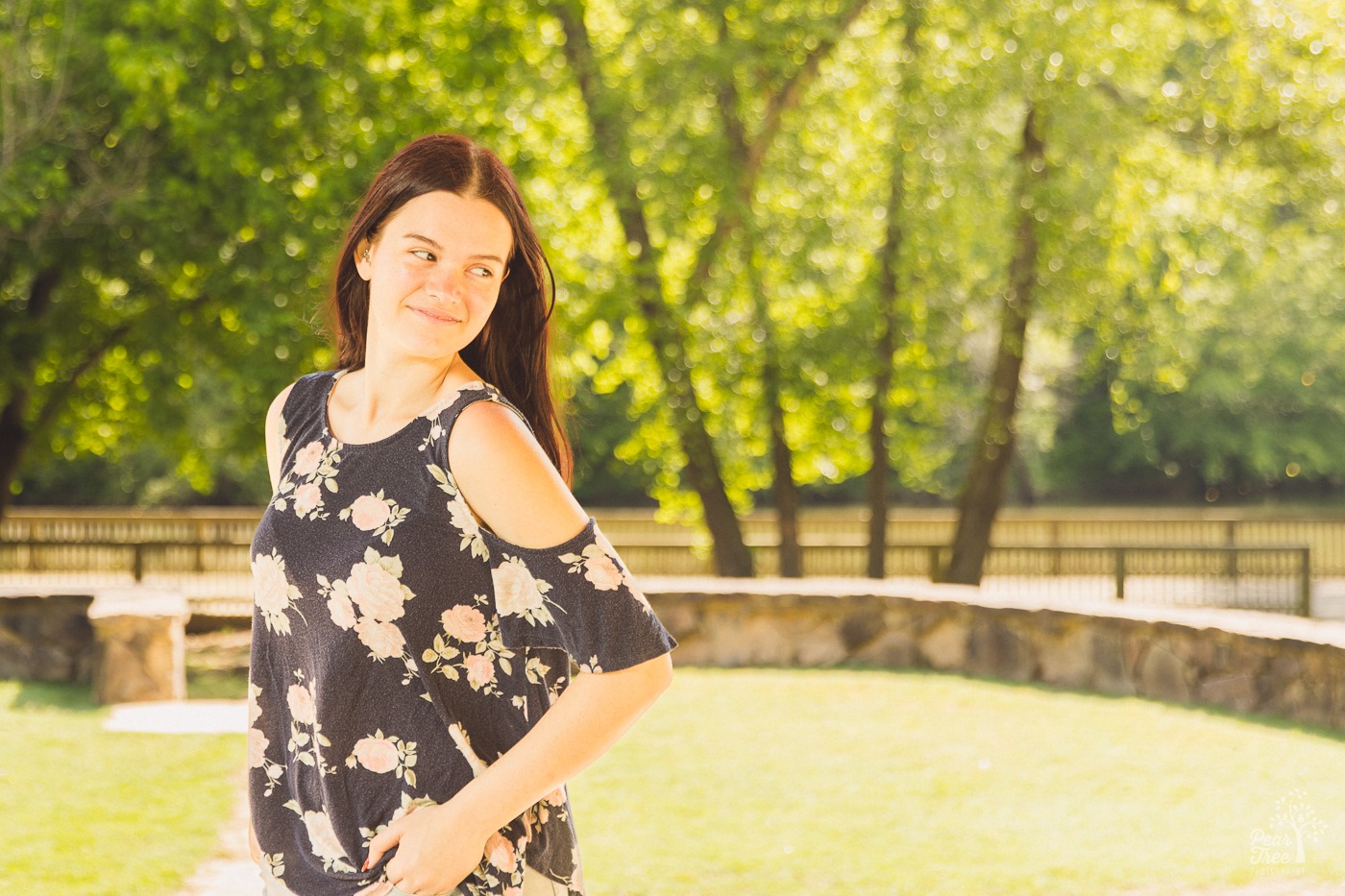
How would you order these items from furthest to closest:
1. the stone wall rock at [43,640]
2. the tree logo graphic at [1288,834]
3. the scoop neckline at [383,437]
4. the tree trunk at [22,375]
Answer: the tree trunk at [22,375]
the stone wall rock at [43,640]
the tree logo graphic at [1288,834]
the scoop neckline at [383,437]

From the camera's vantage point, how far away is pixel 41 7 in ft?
36.9

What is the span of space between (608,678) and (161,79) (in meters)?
9.63

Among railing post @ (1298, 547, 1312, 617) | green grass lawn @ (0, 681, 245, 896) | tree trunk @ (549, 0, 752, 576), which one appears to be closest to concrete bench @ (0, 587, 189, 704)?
green grass lawn @ (0, 681, 245, 896)

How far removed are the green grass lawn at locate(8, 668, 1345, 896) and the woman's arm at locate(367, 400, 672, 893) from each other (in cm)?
389

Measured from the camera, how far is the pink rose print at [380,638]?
1.85m

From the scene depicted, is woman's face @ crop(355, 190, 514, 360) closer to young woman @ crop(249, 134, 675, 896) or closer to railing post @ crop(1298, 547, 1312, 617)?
young woman @ crop(249, 134, 675, 896)

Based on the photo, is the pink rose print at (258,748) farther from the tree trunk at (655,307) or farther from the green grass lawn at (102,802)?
the tree trunk at (655,307)

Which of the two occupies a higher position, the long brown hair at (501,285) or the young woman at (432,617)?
the long brown hair at (501,285)

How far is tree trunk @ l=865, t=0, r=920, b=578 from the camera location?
44.8 ft

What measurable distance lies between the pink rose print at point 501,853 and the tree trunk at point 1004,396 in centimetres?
1253

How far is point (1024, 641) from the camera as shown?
997 cm

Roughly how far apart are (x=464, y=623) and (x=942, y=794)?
5518mm

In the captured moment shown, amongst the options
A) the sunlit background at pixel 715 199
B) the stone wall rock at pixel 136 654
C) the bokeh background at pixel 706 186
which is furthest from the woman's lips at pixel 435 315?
the bokeh background at pixel 706 186

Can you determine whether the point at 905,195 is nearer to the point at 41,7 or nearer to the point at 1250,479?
the point at 41,7
